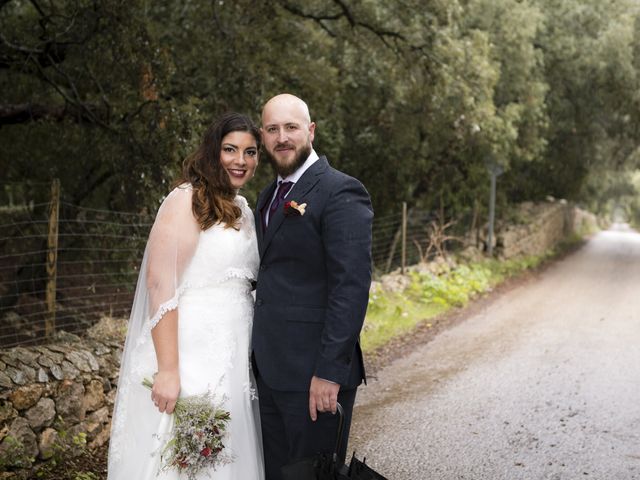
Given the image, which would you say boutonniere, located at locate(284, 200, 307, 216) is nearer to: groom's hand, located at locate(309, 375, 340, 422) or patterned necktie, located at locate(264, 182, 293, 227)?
patterned necktie, located at locate(264, 182, 293, 227)

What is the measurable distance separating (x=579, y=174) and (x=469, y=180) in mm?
8657

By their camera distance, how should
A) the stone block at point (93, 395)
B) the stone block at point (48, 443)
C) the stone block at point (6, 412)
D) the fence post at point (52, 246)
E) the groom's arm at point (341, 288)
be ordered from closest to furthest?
the groom's arm at point (341, 288) < the stone block at point (6, 412) < the stone block at point (48, 443) < the stone block at point (93, 395) < the fence post at point (52, 246)

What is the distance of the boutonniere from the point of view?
9.68 ft

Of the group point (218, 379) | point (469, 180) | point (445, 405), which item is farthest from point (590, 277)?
point (218, 379)

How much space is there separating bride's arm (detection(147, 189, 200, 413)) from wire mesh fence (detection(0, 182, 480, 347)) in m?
3.37

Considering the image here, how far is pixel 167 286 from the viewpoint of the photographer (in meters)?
2.98

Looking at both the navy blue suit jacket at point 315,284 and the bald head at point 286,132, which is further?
the bald head at point 286,132

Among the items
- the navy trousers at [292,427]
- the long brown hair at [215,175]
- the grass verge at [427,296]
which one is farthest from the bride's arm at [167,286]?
the grass verge at [427,296]

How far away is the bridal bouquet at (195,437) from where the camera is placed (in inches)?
116

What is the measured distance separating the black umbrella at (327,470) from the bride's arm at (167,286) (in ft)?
2.08

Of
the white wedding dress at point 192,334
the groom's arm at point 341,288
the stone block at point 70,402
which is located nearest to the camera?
the groom's arm at point 341,288

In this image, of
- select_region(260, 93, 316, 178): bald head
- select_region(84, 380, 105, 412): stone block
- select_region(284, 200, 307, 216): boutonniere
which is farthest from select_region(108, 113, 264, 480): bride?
select_region(84, 380, 105, 412): stone block

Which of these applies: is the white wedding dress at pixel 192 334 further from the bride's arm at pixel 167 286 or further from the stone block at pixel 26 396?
the stone block at pixel 26 396

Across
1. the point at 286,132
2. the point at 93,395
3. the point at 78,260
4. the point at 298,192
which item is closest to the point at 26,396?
the point at 93,395
